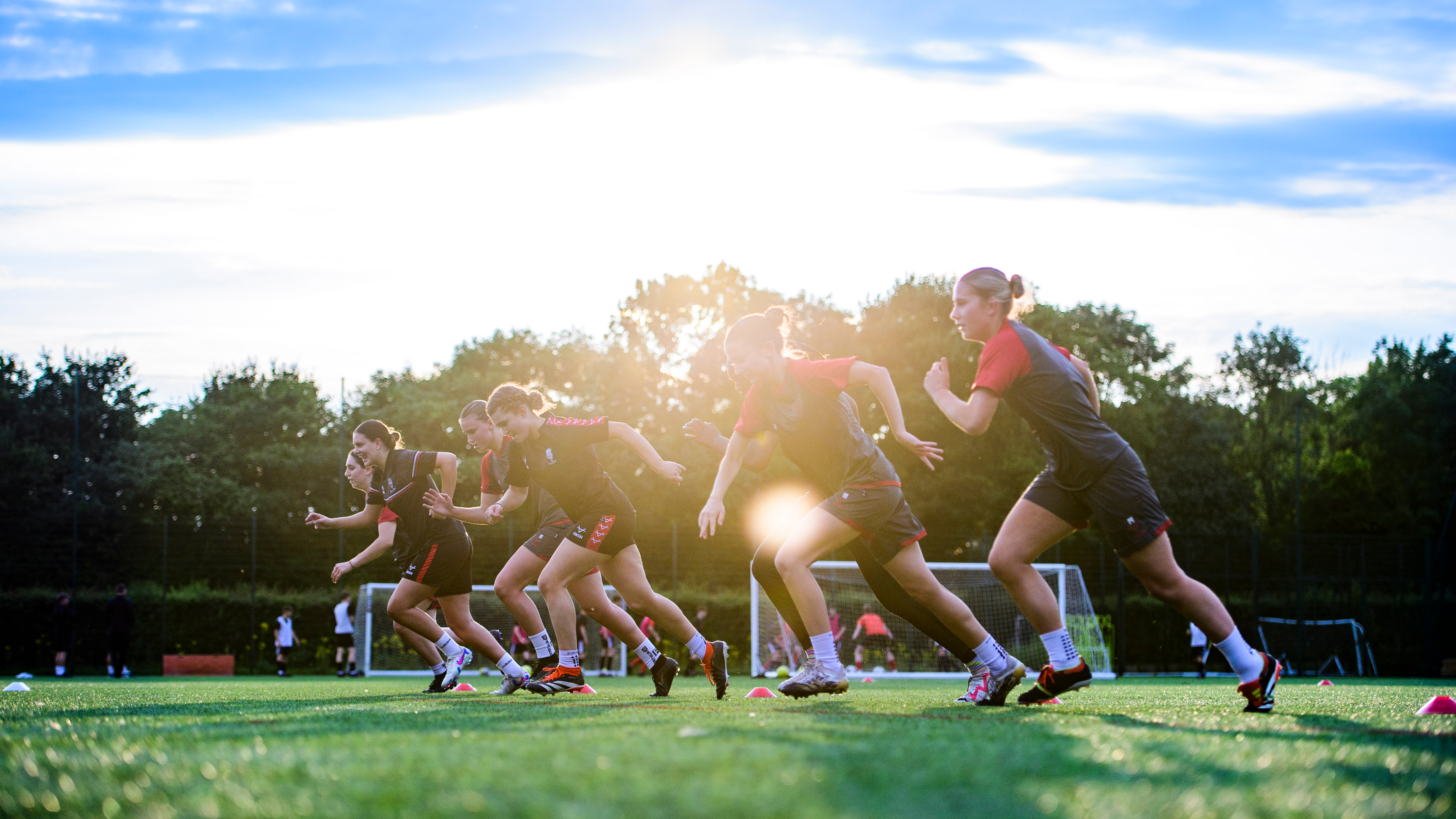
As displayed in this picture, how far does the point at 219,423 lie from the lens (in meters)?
34.8

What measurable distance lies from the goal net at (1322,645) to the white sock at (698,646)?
22.4 m

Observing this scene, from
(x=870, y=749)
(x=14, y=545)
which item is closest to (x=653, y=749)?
(x=870, y=749)

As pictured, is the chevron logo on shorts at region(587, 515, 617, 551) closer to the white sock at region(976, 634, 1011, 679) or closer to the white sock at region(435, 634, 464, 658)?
the white sock at region(435, 634, 464, 658)

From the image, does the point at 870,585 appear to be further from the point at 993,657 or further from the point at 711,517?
the point at 711,517

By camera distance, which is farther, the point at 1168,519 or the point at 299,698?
the point at 299,698

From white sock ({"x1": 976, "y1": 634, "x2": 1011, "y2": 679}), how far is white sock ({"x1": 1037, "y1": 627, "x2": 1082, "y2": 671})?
0.31 meters

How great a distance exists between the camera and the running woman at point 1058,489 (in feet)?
16.2

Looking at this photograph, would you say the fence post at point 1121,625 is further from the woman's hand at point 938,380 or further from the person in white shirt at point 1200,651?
the woman's hand at point 938,380

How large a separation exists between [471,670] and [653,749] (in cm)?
1865

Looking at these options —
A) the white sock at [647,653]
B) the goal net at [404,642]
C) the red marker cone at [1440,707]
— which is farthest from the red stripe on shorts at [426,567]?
the goal net at [404,642]

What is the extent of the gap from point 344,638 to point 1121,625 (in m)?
15.0

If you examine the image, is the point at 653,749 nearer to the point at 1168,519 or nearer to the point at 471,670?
the point at 1168,519

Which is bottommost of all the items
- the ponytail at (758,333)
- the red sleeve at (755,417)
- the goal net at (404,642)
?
the goal net at (404,642)

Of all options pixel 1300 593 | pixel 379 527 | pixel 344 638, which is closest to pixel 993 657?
pixel 379 527
